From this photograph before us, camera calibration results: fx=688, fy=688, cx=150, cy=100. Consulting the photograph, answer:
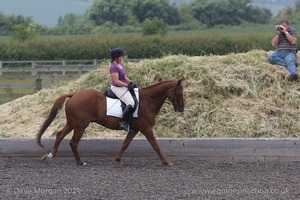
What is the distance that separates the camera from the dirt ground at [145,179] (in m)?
8.45

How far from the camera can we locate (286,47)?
13336 millimetres

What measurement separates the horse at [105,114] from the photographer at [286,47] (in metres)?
3.02

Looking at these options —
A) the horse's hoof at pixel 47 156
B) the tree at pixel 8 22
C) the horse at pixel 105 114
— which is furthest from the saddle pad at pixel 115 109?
the tree at pixel 8 22

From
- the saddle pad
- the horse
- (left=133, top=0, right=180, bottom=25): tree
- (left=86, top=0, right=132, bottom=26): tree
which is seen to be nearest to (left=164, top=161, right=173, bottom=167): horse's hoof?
the horse

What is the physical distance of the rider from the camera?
1104cm

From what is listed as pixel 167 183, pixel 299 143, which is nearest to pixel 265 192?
pixel 167 183

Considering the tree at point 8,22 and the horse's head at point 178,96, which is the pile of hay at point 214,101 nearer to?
the horse's head at point 178,96

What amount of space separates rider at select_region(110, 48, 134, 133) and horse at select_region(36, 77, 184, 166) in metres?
0.11

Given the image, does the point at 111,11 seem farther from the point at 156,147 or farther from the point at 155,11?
the point at 156,147

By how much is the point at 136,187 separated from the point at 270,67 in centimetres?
551

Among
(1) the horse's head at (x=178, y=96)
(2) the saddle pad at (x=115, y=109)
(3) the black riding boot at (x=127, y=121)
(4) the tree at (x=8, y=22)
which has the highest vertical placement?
(1) the horse's head at (x=178, y=96)

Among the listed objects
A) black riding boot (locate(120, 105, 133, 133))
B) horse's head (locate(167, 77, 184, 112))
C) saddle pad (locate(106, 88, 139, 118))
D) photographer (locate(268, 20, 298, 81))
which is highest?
photographer (locate(268, 20, 298, 81))

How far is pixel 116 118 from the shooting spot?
11.1 m

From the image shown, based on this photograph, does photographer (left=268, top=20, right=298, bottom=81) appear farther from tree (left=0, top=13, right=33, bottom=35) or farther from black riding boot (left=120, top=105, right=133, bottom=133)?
tree (left=0, top=13, right=33, bottom=35)
